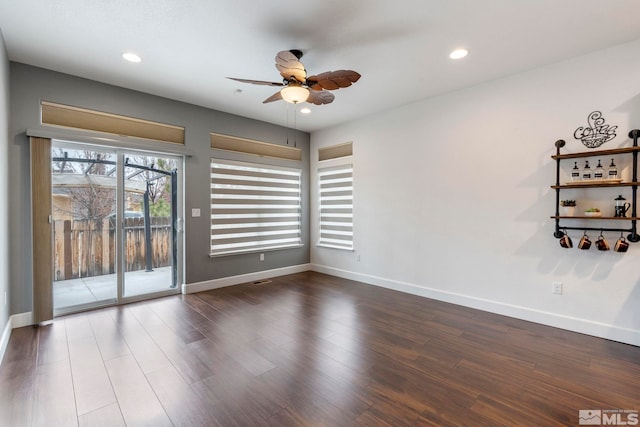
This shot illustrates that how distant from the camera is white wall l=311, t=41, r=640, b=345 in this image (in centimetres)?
307

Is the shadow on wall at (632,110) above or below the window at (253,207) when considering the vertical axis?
above

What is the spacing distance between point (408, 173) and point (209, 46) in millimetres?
3269

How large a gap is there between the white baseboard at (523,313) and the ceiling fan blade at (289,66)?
348cm

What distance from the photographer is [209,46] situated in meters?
3.05

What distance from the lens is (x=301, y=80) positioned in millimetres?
2910

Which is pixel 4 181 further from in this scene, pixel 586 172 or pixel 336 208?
pixel 586 172

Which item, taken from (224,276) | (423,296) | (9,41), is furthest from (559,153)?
(9,41)

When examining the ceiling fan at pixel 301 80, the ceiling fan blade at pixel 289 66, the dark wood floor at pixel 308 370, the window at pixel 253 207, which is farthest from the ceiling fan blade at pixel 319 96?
the dark wood floor at pixel 308 370

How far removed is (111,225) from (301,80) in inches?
130

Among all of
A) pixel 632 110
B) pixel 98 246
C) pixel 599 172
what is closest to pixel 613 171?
pixel 599 172

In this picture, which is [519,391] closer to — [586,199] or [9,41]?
[586,199]

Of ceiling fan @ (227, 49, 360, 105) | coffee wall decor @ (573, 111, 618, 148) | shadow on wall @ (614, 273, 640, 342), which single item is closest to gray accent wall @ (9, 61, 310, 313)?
ceiling fan @ (227, 49, 360, 105)

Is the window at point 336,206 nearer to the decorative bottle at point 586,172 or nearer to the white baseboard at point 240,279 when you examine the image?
the white baseboard at point 240,279

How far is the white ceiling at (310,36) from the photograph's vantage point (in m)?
2.47
